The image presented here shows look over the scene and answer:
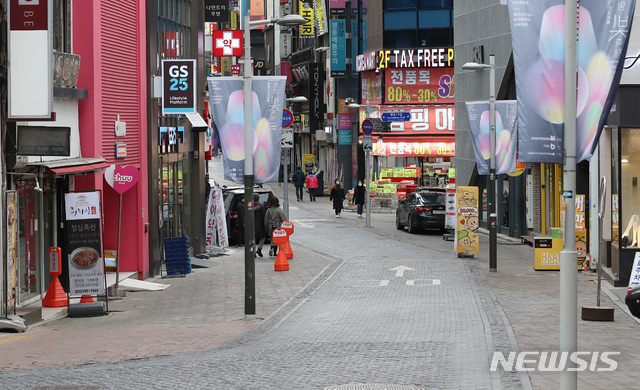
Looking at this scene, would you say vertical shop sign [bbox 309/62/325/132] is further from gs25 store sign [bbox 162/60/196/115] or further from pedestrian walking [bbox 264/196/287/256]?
gs25 store sign [bbox 162/60/196/115]

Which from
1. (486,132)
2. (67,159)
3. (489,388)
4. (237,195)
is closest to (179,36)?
(237,195)

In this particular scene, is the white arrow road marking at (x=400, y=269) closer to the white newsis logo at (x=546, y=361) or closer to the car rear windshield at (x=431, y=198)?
the white newsis logo at (x=546, y=361)

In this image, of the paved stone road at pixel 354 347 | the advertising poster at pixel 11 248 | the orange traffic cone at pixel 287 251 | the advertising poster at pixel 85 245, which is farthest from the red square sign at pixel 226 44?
the advertising poster at pixel 11 248

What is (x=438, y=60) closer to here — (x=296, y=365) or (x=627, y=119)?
(x=627, y=119)

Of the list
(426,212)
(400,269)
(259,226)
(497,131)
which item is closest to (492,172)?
(497,131)

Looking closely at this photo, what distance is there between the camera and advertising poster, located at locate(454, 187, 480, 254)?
29.2m

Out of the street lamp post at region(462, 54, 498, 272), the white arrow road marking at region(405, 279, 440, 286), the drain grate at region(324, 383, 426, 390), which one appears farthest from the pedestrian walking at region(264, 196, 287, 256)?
the drain grate at region(324, 383, 426, 390)

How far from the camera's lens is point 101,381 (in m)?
12.7

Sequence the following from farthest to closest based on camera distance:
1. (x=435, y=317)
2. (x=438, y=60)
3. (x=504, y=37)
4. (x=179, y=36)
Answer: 1. (x=438, y=60)
2. (x=504, y=37)
3. (x=179, y=36)
4. (x=435, y=317)

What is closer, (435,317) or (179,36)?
(435,317)

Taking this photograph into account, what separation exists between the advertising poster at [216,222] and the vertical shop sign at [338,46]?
33.4m

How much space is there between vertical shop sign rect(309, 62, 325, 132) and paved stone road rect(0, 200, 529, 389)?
45065 millimetres

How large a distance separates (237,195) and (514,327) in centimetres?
1949

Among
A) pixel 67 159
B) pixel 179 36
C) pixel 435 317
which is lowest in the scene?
pixel 435 317
